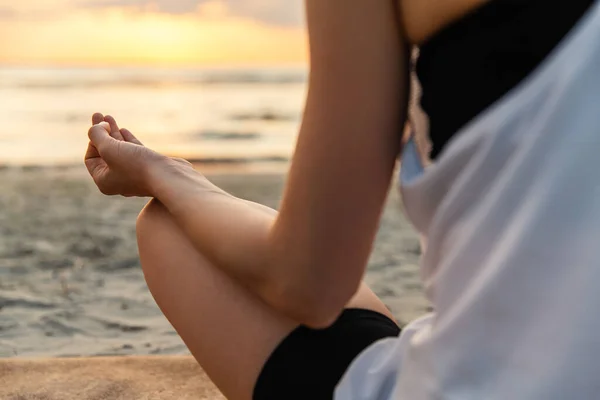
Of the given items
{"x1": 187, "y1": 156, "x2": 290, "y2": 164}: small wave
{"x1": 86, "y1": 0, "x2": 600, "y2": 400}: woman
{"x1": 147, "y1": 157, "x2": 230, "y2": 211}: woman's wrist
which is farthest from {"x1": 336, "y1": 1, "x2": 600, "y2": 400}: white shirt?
{"x1": 187, "y1": 156, "x2": 290, "y2": 164}: small wave

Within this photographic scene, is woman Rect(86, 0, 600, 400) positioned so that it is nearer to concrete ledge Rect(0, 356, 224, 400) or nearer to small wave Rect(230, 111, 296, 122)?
concrete ledge Rect(0, 356, 224, 400)

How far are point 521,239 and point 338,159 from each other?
0.19m

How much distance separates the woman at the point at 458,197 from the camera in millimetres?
649

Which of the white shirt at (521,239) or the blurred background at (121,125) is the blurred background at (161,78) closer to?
the blurred background at (121,125)

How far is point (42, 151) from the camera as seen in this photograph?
366 inches

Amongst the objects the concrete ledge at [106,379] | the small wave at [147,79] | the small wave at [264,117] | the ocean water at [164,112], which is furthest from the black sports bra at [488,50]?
the small wave at [147,79]

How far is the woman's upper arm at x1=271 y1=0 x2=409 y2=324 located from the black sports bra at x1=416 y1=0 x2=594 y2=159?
52 mm

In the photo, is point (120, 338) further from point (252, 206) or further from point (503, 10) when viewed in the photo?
point (503, 10)

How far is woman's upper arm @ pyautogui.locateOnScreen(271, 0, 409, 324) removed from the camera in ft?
2.39

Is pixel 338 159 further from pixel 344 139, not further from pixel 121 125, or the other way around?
pixel 121 125

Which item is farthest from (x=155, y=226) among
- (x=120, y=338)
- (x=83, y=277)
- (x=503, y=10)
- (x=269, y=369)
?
(x=83, y=277)

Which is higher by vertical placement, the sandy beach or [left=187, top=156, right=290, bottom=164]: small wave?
the sandy beach

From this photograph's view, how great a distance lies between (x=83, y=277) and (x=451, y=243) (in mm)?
2842

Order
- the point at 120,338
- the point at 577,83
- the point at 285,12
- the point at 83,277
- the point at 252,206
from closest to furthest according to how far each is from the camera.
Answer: the point at 577,83 < the point at 252,206 < the point at 120,338 < the point at 83,277 < the point at 285,12
